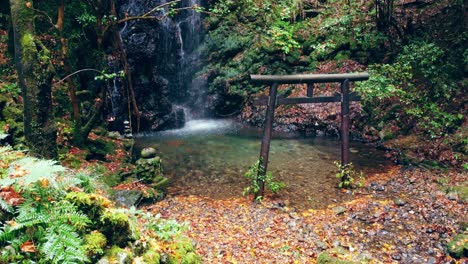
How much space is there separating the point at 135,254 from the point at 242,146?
1024cm

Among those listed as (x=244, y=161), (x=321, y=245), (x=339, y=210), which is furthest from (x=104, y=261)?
(x=244, y=161)

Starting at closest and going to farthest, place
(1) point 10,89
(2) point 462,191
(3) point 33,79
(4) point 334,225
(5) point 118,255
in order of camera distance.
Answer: (5) point 118,255, (3) point 33,79, (4) point 334,225, (2) point 462,191, (1) point 10,89

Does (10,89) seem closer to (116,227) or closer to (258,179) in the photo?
(258,179)

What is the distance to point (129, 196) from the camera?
813 cm

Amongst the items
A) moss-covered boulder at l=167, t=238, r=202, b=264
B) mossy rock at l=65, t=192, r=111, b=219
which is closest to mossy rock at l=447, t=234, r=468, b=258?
moss-covered boulder at l=167, t=238, r=202, b=264

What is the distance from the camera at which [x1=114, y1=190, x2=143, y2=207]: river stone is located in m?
7.85

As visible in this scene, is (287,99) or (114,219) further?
(287,99)

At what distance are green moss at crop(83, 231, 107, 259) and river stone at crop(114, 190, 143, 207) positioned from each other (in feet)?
14.6

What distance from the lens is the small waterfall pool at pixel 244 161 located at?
9281 mm

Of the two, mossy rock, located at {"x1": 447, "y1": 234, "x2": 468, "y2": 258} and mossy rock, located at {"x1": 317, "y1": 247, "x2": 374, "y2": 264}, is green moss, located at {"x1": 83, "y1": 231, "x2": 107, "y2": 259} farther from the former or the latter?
mossy rock, located at {"x1": 447, "y1": 234, "x2": 468, "y2": 258}

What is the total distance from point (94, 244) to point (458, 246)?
21.3 ft

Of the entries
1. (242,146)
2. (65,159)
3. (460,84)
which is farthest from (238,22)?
(65,159)

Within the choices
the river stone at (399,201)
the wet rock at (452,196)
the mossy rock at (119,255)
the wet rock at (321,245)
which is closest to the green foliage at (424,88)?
the wet rock at (452,196)

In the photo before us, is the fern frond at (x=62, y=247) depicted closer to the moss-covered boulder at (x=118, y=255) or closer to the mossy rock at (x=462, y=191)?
the moss-covered boulder at (x=118, y=255)
